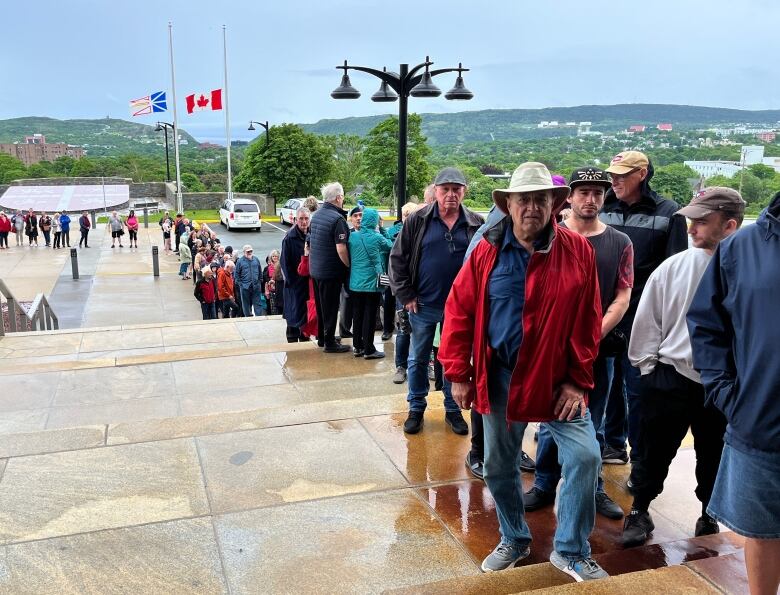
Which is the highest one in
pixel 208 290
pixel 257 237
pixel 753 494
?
pixel 753 494

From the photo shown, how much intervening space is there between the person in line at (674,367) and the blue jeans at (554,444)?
0.38 m

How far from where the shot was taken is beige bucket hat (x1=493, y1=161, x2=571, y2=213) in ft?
9.66

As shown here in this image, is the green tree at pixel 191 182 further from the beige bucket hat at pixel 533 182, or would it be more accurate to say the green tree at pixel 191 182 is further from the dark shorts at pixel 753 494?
the dark shorts at pixel 753 494

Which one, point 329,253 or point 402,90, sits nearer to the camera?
point 329,253

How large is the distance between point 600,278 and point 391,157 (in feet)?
175

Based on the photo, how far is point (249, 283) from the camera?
13727 mm

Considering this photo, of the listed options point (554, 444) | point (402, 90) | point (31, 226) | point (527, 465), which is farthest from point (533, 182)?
point (31, 226)

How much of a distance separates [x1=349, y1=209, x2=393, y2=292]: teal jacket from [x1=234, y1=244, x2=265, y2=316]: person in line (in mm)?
6201

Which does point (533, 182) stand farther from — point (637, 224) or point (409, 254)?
point (409, 254)

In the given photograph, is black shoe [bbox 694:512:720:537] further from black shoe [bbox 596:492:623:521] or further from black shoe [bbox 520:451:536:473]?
black shoe [bbox 520:451:536:473]

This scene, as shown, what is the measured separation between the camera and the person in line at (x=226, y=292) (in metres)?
14.0

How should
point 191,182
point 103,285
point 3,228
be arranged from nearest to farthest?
point 103,285 < point 3,228 < point 191,182

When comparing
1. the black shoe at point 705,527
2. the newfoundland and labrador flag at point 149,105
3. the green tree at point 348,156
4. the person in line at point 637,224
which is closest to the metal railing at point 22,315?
the person in line at point 637,224

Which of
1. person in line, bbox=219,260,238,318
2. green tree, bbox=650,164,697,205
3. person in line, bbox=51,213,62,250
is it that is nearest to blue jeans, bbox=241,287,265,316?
person in line, bbox=219,260,238,318
